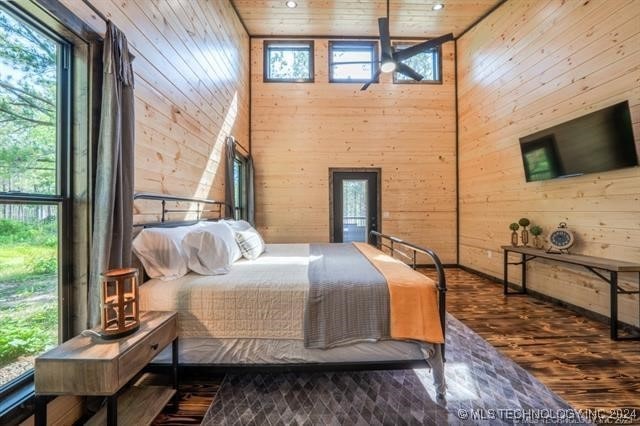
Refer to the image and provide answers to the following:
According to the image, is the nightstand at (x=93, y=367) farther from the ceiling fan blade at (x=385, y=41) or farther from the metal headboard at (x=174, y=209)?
the ceiling fan blade at (x=385, y=41)

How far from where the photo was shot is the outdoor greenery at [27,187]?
4.05 ft

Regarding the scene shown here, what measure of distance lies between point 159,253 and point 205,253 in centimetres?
30

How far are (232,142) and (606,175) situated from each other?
4.66 metres

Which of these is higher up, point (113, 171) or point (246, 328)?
point (113, 171)

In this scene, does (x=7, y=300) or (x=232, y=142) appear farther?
(x=232, y=142)

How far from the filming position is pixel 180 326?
1763mm

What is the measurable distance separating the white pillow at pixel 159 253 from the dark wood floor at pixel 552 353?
0.84 metres

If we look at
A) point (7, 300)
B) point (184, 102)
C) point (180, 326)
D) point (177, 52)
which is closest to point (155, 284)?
point (180, 326)

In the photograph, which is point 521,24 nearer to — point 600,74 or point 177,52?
point 600,74

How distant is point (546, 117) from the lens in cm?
369

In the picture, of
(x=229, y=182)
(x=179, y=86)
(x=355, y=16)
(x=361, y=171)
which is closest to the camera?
(x=179, y=86)

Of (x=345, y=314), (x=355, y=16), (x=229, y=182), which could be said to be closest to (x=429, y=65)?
(x=355, y=16)

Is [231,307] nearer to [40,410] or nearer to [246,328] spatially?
[246,328]

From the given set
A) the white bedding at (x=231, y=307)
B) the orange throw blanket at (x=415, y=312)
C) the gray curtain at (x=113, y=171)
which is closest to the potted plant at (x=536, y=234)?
the orange throw blanket at (x=415, y=312)
